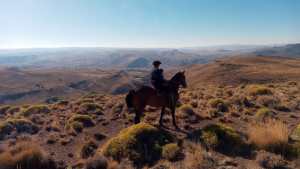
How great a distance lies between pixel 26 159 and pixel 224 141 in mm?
6570

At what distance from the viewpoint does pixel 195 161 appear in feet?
22.0

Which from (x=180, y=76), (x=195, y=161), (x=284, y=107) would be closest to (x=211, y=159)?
(x=195, y=161)

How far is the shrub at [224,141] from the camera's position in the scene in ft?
27.2

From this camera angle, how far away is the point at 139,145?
8.75 meters

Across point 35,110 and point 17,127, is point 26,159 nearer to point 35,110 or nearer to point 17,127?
point 17,127

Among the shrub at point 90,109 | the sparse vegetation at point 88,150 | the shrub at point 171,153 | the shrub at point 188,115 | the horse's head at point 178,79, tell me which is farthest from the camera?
the shrub at point 90,109

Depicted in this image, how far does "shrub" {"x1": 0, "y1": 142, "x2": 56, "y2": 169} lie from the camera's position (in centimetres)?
724

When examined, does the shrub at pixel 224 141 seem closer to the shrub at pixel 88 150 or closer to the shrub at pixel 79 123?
the shrub at pixel 88 150

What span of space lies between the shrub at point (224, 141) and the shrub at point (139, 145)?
1.50 metres

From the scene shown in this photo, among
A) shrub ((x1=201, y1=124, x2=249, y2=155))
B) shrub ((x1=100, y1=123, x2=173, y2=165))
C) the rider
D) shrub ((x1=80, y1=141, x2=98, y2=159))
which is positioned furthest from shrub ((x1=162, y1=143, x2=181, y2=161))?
the rider

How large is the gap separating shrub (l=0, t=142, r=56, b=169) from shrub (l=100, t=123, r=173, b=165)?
1.88 m

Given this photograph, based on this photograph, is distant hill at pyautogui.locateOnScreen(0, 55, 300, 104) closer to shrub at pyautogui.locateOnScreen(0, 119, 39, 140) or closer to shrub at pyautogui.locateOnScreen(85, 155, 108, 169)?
shrub at pyautogui.locateOnScreen(0, 119, 39, 140)

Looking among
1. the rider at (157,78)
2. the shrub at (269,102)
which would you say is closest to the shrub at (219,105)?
the shrub at (269,102)

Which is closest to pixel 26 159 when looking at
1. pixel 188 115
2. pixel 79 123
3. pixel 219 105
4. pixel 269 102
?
pixel 79 123
